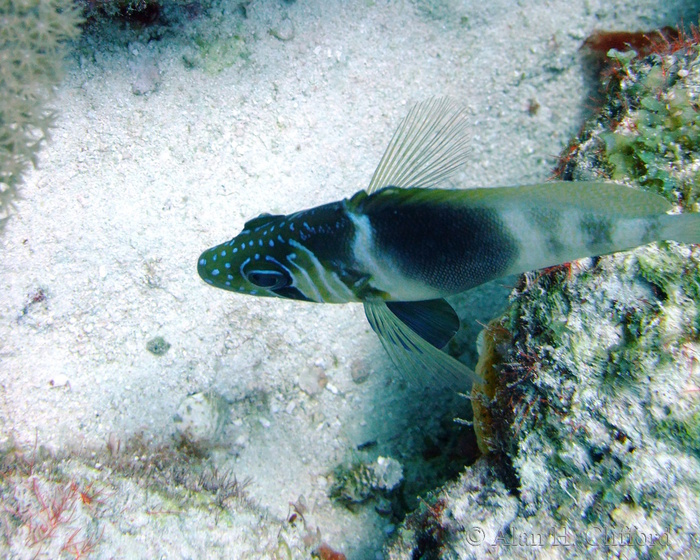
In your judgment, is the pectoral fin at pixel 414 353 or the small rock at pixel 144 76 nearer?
the pectoral fin at pixel 414 353

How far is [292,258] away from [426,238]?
77 centimetres

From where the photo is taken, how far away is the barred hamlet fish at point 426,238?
6.33 ft

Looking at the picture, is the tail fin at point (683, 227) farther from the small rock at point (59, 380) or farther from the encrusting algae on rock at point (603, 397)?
the small rock at point (59, 380)

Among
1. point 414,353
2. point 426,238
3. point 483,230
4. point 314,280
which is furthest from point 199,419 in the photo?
point 483,230

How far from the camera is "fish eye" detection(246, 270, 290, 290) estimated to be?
7.74 feet

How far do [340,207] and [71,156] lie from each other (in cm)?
339

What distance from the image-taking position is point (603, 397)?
2.32 m

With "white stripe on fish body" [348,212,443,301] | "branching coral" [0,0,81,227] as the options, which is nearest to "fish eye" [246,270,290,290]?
"white stripe on fish body" [348,212,443,301]

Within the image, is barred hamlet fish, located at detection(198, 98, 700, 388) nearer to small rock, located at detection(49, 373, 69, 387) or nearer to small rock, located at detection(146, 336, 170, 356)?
small rock, located at detection(146, 336, 170, 356)

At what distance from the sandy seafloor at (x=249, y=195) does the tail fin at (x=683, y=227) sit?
3046 millimetres

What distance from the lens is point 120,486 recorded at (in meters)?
3.15

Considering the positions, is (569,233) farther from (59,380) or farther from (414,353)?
(59,380)

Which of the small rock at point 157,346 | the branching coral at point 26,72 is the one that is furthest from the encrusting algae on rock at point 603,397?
the branching coral at point 26,72

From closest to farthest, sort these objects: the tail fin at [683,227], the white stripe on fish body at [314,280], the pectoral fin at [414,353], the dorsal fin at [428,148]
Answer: the tail fin at [683,227] < the pectoral fin at [414,353] < the dorsal fin at [428,148] < the white stripe on fish body at [314,280]
